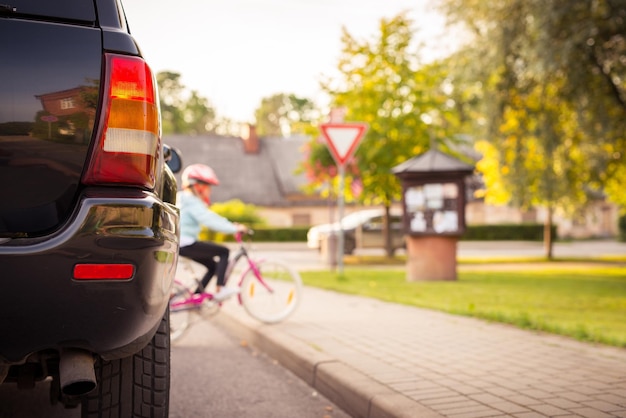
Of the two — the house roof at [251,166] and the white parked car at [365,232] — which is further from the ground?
the house roof at [251,166]

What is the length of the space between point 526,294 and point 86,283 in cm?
1078

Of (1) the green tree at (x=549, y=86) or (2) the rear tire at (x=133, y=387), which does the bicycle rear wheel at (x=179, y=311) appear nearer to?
(2) the rear tire at (x=133, y=387)

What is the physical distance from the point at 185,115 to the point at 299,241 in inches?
2072

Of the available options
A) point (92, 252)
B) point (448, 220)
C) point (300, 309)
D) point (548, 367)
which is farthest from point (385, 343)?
point (448, 220)

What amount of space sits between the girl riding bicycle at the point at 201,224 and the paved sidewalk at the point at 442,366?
69 cm

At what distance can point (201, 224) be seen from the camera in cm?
773

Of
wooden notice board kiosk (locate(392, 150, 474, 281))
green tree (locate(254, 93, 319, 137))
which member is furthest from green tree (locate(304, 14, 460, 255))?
green tree (locate(254, 93, 319, 137))

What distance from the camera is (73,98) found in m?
2.66

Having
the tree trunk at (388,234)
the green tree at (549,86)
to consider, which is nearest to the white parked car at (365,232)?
the tree trunk at (388,234)

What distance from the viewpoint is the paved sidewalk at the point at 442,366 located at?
14.9 ft

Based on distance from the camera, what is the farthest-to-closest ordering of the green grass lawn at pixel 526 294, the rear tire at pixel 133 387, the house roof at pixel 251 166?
the house roof at pixel 251 166 < the green grass lawn at pixel 526 294 < the rear tire at pixel 133 387

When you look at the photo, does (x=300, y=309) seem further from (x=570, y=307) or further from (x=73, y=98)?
(x=73, y=98)

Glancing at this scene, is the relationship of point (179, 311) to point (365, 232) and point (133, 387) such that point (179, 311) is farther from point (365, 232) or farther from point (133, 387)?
point (365, 232)

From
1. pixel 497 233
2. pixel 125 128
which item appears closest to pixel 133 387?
pixel 125 128
